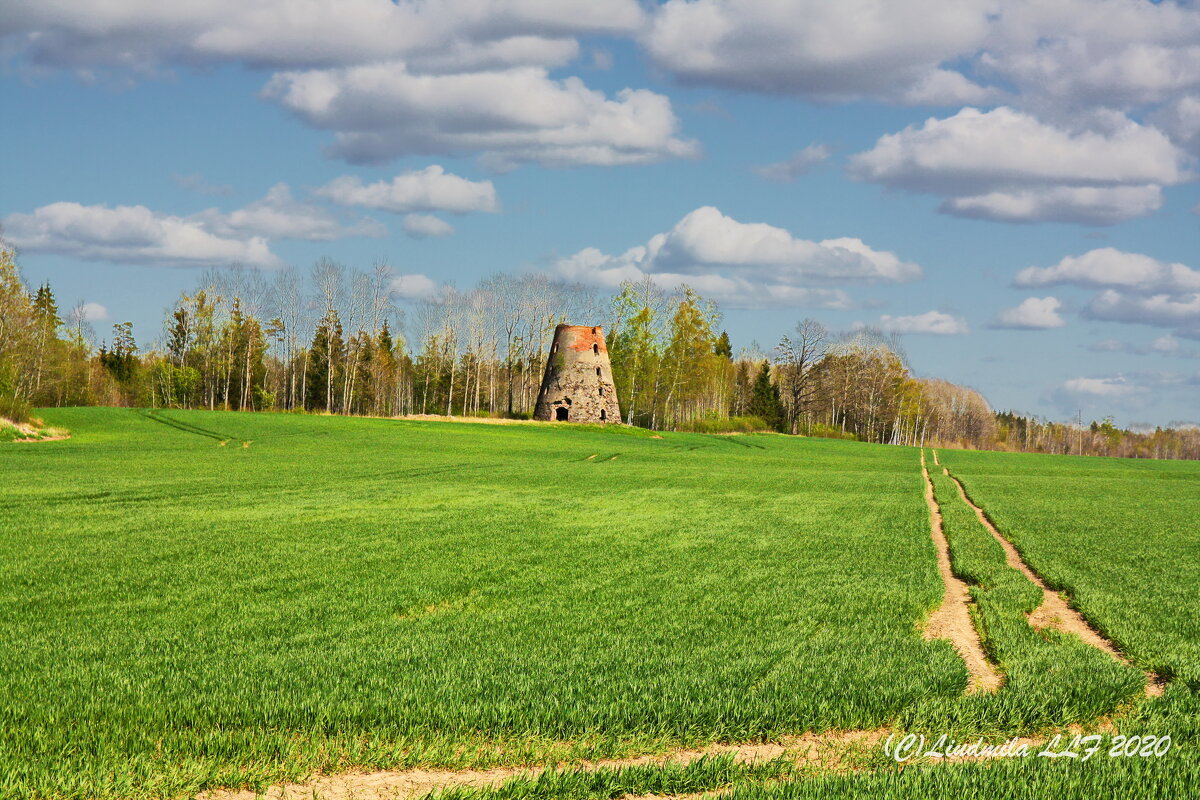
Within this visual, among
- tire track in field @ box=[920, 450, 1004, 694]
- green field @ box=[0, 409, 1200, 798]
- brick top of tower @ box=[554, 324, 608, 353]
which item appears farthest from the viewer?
brick top of tower @ box=[554, 324, 608, 353]

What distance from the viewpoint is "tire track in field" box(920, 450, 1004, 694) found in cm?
891

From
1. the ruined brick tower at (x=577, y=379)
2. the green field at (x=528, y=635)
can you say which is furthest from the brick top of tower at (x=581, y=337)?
the green field at (x=528, y=635)

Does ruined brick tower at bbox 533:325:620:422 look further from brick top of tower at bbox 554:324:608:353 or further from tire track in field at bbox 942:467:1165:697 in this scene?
tire track in field at bbox 942:467:1165:697

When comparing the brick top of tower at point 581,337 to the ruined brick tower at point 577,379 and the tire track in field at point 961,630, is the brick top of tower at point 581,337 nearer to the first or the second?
the ruined brick tower at point 577,379

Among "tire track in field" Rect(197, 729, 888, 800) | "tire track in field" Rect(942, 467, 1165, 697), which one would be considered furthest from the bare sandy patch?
"tire track in field" Rect(197, 729, 888, 800)

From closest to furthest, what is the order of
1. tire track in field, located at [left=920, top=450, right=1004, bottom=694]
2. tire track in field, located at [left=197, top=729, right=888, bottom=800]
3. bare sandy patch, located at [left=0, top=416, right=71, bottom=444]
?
tire track in field, located at [left=197, top=729, right=888, bottom=800]
tire track in field, located at [left=920, top=450, right=1004, bottom=694]
bare sandy patch, located at [left=0, top=416, right=71, bottom=444]

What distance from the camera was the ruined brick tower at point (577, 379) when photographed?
2975 inches

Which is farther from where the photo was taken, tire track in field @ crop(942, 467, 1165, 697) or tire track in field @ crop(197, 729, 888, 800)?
tire track in field @ crop(942, 467, 1165, 697)

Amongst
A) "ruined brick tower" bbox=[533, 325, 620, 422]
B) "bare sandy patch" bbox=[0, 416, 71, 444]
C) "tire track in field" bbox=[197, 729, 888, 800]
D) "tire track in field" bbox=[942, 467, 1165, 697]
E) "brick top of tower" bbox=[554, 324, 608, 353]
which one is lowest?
"bare sandy patch" bbox=[0, 416, 71, 444]

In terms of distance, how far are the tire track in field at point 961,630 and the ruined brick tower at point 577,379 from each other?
5865cm

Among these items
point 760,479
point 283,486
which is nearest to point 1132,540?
point 760,479

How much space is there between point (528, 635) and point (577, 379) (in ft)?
215

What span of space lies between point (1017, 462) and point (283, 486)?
49896 millimetres

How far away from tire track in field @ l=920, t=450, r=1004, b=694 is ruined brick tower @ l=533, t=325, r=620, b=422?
192 feet
